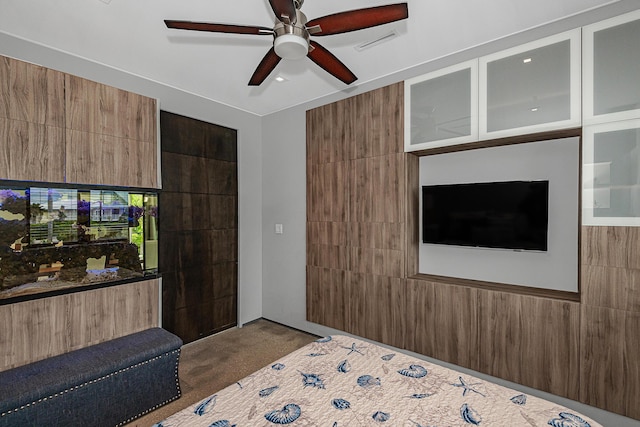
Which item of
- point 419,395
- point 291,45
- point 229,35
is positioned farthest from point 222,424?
point 229,35

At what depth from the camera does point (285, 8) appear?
149 cm

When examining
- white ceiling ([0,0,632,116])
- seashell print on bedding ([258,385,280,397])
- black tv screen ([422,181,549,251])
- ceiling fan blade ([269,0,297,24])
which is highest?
white ceiling ([0,0,632,116])

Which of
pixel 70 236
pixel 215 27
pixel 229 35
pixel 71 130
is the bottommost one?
pixel 70 236

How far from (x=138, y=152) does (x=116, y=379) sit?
183cm

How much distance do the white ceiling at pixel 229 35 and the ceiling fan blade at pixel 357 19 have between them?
56 cm

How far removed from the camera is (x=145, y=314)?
2.81 meters

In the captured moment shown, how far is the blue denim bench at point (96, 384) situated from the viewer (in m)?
1.80

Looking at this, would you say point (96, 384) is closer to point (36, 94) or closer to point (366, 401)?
point (366, 401)

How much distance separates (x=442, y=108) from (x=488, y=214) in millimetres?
1014

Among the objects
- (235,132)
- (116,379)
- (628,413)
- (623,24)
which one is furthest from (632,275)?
(235,132)

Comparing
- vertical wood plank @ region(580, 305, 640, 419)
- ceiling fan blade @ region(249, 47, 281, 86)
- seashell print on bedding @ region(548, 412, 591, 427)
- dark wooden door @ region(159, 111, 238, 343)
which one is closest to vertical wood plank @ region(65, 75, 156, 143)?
dark wooden door @ region(159, 111, 238, 343)

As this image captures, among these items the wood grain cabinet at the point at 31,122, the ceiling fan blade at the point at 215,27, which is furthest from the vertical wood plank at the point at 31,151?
the ceiling fan blade at the point at 215,27

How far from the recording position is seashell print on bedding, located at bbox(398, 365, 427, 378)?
5.50ft

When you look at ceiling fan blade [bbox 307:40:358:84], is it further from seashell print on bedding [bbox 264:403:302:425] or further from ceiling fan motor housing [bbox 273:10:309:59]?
seashell print on bedding [bbox 264:403:302:425]
